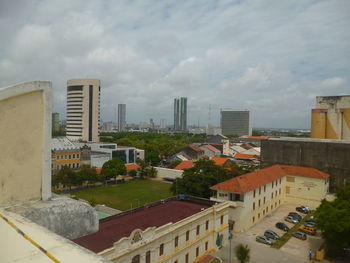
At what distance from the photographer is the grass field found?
30622mm

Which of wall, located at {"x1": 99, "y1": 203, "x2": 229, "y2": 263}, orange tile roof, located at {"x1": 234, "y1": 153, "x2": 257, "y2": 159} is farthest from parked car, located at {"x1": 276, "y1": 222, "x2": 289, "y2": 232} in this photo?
orange tile roof, located at {"x1": 234, "y1": 153, "x2": 257, "y2": 159}

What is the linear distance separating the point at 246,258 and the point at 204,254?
11.5 ft

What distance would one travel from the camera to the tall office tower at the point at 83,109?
76.6 meters

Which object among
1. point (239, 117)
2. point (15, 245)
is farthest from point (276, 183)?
point (239, 117)

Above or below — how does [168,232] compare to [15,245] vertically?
below

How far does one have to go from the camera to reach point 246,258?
1605 centimetres

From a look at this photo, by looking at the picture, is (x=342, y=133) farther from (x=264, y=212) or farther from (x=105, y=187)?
(x=105, y=187)

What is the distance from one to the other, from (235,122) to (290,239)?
439 feet

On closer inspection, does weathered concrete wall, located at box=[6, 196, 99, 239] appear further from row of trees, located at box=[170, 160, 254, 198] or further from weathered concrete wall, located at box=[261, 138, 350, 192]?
weathered concrete wall, located at box=[261, 138, 350, 192]

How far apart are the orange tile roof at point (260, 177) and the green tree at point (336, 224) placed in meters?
6.02

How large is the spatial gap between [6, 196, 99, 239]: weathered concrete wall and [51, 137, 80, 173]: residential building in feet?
137

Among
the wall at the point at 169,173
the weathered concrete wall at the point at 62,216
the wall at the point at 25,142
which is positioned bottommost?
the wall at the point at 169,173

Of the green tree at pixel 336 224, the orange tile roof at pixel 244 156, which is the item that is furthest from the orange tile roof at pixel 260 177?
the orange tile roof at pixel 244 156

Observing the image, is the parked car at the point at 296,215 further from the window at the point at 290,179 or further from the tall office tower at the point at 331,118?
the tall office tower at the point at 331,118
